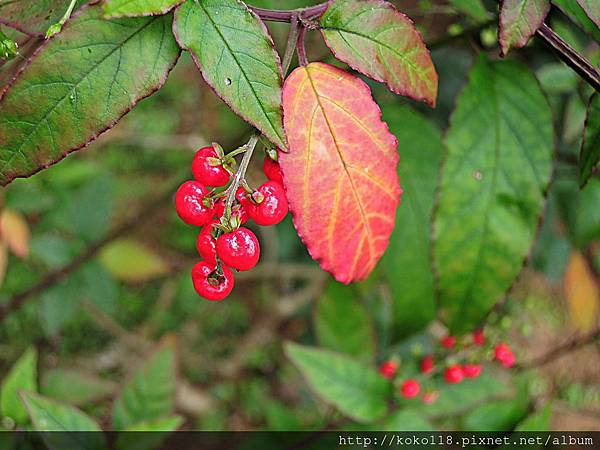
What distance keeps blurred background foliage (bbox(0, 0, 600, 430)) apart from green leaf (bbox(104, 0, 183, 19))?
355 mm

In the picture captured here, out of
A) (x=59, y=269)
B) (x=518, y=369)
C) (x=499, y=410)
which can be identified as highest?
(x=499, y=410)

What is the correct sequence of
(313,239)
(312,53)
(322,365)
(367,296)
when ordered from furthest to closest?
(312,53), (367,296), (322,365), (313,239)

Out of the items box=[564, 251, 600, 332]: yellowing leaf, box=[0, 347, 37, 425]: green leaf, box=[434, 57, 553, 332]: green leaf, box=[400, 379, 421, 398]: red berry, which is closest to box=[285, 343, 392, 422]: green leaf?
box=[400, 379, 421, 398]: red berry

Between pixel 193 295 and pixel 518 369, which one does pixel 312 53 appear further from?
pixel 518 369

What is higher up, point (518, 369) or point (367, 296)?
point (518, 369)

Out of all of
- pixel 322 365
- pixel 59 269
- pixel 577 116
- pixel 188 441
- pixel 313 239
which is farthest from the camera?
pixel 188 441

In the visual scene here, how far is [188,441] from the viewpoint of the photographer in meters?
1.56

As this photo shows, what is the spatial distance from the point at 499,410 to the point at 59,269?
0.95 meters

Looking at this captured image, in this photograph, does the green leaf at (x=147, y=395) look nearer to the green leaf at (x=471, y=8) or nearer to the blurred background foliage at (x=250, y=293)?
the blurred background foliage at (x=250, y=293)

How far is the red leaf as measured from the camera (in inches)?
20.4

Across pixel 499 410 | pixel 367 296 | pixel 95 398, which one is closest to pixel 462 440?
pixel 499 410

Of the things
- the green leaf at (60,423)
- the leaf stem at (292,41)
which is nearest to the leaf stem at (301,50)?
the leaf stem at (292,41)

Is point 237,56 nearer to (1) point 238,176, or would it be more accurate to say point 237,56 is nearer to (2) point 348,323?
(1) point 238,176

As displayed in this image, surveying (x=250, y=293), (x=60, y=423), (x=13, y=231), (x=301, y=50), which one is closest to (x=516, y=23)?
(x=301, y=50)
